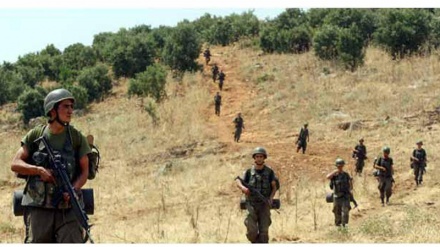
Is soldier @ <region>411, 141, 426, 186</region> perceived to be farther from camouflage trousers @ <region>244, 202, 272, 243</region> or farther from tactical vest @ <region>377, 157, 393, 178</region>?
camouflage trousers @ <region>244, 202, 272, 243</region>

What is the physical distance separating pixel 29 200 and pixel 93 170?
516mm

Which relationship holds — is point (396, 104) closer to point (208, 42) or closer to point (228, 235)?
point (228, 235)

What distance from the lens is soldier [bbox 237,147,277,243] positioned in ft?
26.0

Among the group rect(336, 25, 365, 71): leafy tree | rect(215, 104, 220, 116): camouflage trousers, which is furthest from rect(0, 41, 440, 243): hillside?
rect(336, 25, 365, 71): leafy tree

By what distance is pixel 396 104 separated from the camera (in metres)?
25.4

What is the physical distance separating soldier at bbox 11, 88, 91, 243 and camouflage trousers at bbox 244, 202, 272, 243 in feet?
11.8

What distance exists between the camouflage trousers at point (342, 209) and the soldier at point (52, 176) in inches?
278

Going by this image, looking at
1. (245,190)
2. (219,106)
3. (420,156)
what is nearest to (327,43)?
(219,106)

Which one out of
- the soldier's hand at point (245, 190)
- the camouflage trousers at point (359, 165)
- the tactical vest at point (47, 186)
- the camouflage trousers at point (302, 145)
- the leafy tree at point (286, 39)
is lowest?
the camouflage trousers at point (359, 165)

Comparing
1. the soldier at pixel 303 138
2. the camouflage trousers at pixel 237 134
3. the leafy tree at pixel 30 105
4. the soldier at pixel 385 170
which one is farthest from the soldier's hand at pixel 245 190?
the leafy tree at pixel 30 105

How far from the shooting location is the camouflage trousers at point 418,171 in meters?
15.5

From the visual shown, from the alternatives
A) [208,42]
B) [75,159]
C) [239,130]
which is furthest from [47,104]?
[208,42]

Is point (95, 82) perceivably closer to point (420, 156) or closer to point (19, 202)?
point (420, 156)

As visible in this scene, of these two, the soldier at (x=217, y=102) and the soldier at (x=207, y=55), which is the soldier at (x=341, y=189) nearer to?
the soldier at (x=217, y=102)
